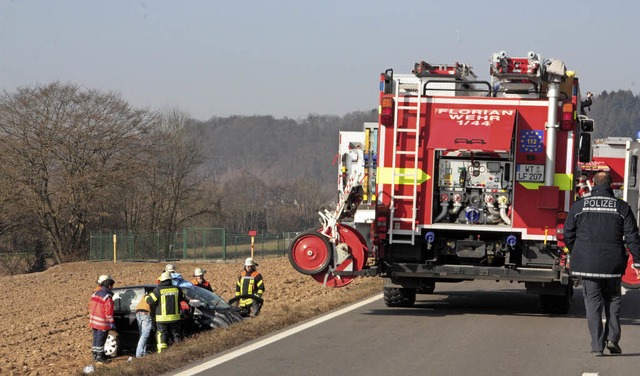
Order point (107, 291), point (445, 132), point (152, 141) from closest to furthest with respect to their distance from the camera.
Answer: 1. point (445, 132)
2. point (107, 291)
3. point (152, 141)

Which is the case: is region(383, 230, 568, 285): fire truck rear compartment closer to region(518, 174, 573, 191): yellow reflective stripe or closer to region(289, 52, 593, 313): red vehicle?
region(289, 52, 593, 313): red vehicle

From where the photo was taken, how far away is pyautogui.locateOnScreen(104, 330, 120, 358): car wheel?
1602cm

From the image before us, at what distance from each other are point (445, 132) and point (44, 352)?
29.6 ft

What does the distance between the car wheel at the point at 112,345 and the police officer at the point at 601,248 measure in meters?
8.51

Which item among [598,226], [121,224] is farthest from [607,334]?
[121,224]

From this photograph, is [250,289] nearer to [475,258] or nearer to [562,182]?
[475,258]

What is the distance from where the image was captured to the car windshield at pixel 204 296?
1641cm

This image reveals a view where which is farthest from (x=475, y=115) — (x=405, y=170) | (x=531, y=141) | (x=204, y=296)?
(x=204, y=296)

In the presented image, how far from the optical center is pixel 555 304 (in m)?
14.5

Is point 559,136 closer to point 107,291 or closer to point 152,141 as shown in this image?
point 107,291

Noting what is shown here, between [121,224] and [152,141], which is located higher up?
[152,141]

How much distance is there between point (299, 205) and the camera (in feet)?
408

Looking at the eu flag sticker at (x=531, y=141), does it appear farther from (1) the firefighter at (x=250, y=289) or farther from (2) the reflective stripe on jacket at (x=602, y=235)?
(1) the firefighter at (x=250, y=289)

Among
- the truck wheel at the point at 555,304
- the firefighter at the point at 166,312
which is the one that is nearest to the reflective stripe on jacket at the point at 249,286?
the firefighter at the point at 166,312
